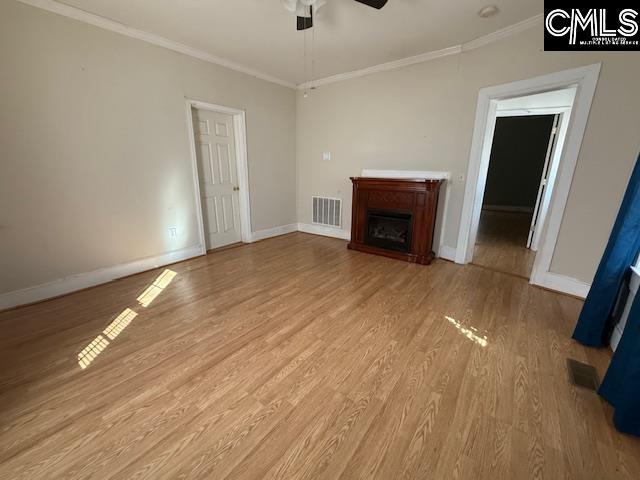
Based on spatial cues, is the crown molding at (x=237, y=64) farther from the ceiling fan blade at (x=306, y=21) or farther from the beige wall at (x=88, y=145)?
the ceiling fan blade at (x=306, y=21)

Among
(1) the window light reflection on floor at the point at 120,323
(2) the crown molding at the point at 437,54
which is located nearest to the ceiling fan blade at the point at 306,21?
(2) the crown molding at the point at 437,54

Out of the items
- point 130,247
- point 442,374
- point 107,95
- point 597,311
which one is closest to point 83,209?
point 130,247

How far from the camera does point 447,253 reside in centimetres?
364

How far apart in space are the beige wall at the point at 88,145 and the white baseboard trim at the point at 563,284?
4338 mm

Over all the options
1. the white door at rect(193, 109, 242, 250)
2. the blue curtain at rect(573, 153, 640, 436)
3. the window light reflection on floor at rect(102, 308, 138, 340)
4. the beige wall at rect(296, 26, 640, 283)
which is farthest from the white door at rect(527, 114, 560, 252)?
the window light reflection on floor at rect(102, 308, 138, 340)

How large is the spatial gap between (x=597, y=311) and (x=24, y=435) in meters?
3.51

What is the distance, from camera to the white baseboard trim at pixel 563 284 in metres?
2.57

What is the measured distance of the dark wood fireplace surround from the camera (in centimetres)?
338

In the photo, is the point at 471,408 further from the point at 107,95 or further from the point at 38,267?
the point at 107,95

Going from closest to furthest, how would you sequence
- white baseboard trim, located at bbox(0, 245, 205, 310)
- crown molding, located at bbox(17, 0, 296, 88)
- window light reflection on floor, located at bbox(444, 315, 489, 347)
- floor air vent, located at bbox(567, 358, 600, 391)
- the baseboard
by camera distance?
floor air vent, located at bbox(567, 358, 600, 391) < window light reflection on floor, located at bbox(444, 315, 489, 347) < crown molding, located at bbox(17, 0, 296, 88) < white baseboard trim, located at bbox(0, 245, 205, 310) < the baseboard

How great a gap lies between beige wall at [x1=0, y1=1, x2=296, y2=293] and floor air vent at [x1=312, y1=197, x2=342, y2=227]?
218 centimetres

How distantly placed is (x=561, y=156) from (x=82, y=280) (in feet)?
16.8

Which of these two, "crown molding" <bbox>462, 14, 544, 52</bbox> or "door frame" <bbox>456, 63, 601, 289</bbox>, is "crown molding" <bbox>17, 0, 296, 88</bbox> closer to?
"crown molding" <bbox>462, 14, 544, 52</bbox>

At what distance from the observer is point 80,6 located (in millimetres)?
2373
